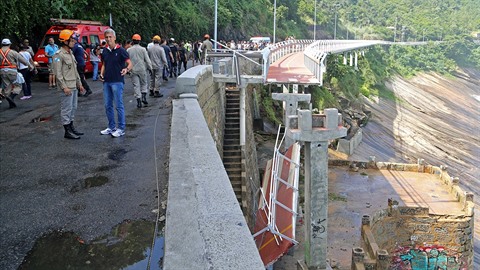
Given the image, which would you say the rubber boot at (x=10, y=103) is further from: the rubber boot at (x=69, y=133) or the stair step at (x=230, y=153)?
the stair step at (x=230, y=153)

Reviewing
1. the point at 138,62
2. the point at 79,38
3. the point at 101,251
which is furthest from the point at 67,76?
the point at 79,38

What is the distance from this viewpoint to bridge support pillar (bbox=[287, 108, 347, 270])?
33.4 feet

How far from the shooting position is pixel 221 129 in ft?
49.0

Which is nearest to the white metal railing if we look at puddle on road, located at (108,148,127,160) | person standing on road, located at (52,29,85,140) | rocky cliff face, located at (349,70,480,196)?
puddle on road, located at (108,148,127,160)

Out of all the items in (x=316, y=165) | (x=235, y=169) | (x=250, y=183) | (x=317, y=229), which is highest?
(x=316, y=165)

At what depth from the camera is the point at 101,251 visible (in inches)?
165

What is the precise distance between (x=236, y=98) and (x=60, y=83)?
9.73 meters

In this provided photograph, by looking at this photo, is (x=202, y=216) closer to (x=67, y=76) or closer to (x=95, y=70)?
(x=67, y=76)

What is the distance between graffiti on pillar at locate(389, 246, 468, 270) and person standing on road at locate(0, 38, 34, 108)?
14.5 metres

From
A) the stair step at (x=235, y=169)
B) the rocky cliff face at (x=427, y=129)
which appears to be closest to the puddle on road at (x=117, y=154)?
the stair step at (x=235, y=169)

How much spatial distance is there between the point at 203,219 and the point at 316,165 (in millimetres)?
7445

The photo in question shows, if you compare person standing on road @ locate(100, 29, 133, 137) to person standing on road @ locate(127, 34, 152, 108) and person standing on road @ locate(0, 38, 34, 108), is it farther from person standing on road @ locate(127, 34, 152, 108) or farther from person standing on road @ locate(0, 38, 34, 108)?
person standing on road @ locate(0, 38, 34, 108)

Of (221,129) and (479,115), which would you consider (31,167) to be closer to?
(221,129)

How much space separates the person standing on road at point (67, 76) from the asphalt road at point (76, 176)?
408mm
